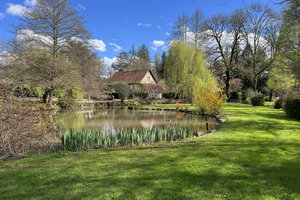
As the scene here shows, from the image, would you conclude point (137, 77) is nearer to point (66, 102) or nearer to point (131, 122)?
point (66, 102)

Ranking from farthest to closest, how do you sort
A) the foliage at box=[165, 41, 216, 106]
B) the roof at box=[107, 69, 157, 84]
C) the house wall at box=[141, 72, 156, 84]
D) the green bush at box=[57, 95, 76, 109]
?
the roof at box=[107, 69, 157, 84], the house wall at box=[141, 72, 156, 84], the foliage at box=[165, 41, 216, 106], the green bush at box=[57, 95, 76, 109]

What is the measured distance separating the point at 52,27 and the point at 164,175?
719 inches

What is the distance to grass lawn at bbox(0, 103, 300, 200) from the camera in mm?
2719

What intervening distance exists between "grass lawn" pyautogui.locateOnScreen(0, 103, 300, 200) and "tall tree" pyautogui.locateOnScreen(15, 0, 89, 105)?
14.6 metres

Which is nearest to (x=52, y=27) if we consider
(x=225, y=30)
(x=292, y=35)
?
(x=292, y=35)

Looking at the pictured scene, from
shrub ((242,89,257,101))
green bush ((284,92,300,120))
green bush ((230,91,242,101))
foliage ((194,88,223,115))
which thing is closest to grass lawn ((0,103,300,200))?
green bush ((284,92,300,120))

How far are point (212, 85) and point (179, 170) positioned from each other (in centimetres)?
1243

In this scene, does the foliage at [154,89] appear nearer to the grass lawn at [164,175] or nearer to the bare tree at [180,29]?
the bare tree at [180,29]

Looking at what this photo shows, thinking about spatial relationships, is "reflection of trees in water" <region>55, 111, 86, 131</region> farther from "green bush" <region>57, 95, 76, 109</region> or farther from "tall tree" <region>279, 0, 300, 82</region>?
"tall tree" <region>279, 0, 300, 82</region>

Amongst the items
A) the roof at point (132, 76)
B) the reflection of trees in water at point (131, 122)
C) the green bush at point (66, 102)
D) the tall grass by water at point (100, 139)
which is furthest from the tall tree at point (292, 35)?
the roof at point (132, 76)

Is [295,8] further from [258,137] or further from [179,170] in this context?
[179,170]

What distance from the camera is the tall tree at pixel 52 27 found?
16.3 m

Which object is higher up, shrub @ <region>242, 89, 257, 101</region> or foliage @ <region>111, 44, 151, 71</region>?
foliage @ <region>111, 44, 151, 71</region>

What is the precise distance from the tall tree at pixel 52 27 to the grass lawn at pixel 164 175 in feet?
48.0
